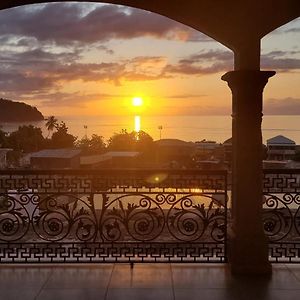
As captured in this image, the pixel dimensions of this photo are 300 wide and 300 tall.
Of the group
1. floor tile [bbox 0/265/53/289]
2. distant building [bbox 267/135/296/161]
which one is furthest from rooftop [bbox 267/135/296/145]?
floor tile [bbox 0/265/53/289]

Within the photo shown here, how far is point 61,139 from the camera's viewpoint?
6738mm

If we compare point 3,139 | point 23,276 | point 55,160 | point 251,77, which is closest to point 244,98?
point 251,77

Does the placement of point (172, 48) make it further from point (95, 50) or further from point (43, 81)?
point (43, 81)

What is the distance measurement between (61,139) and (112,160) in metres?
1.25

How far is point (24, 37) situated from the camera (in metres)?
6.89

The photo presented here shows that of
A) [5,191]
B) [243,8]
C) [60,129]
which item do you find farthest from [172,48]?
[5,191]

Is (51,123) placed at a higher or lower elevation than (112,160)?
higher

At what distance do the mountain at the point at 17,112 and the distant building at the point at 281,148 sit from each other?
302 cm

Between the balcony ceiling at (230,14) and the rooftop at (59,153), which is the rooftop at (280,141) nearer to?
the balcony ceiling at (230,14)

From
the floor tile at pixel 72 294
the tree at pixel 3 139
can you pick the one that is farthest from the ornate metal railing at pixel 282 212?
the tree at pixel 3 139

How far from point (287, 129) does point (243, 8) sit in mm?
2492

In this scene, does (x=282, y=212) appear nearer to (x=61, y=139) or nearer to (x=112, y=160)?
(x=112, y=160)

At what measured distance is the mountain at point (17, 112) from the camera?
6.30 meters

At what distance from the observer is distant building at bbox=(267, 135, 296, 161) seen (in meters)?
5.91
